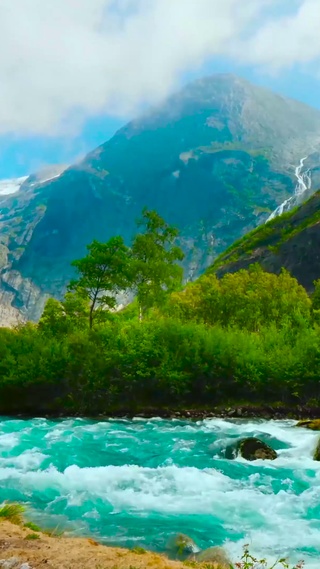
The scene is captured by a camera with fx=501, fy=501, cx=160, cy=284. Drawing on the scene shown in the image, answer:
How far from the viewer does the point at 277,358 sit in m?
38.5

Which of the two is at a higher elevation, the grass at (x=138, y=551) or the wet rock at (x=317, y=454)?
the wet rock at (x=317, y=454)

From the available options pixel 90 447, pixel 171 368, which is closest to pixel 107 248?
pixel 171 368

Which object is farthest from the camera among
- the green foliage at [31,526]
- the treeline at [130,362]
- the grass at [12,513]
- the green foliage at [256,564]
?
the treeline at [130,362]

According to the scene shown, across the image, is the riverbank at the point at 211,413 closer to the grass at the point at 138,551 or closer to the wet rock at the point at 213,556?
the wet rock at the point at 213,556

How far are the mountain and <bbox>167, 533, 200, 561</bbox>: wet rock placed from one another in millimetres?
81305

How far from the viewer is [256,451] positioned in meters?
23.5

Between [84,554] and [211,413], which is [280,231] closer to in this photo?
[211,413]

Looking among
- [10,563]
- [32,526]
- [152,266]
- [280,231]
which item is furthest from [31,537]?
[280,231]

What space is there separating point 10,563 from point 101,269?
36530mm

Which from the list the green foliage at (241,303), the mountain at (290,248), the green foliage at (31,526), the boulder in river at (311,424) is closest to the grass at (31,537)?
the green foliage at (31,526)

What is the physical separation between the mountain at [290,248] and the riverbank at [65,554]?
275 ft

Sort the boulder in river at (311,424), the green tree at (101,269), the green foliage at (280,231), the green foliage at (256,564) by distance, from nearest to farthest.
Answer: the green foliage at (256,564), the boulder in river at (311,424), the green tree at (101,269), the green foliage at (280,231)

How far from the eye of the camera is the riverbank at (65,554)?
10359 millimetres

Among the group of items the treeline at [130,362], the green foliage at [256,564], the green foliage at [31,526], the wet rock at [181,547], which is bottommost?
the green foliage at [31,526]
